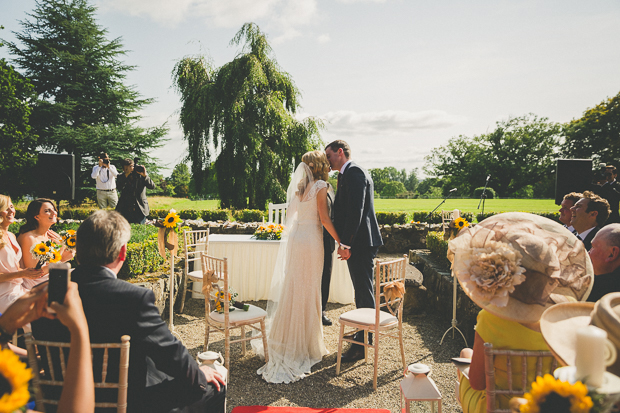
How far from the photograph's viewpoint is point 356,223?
371 cm

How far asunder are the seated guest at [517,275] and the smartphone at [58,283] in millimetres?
1499

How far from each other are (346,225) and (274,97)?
10774 millimetres

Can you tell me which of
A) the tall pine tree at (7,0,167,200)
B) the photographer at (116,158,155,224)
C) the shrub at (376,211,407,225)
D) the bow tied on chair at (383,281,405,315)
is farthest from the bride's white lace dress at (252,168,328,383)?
the tall pine tree at (7,0,167,200)

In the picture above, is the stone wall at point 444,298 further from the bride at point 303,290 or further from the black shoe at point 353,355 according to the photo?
the bride at point 303,290

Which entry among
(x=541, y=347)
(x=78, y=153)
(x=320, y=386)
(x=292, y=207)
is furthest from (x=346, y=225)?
(x=78, y=153)

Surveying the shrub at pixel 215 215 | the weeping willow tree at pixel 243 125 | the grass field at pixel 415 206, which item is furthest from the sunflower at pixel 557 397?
the grass field at pixel 415 206

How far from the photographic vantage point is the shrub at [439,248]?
602 centimetres

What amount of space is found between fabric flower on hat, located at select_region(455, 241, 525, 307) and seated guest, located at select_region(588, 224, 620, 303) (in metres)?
1.31

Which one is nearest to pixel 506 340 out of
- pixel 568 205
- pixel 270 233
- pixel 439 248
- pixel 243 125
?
pixel 568 205

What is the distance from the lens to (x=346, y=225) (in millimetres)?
3750

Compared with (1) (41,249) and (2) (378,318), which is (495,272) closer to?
(2) (378,318)

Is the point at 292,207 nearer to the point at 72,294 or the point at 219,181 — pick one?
the point at 72,294

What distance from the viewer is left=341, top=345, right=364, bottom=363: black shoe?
375cm

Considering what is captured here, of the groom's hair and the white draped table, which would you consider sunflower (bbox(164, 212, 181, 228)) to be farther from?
the groom's hair
